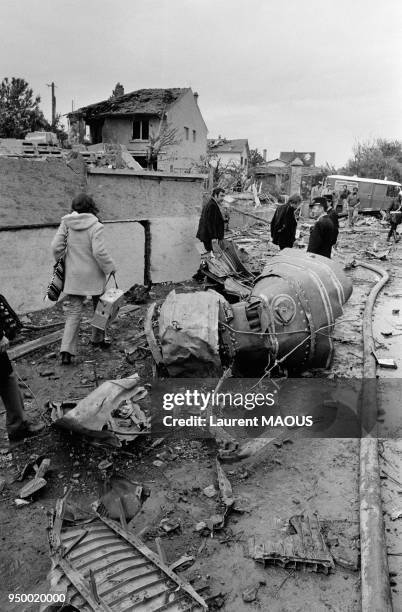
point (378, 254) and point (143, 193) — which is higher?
point (143, 193)

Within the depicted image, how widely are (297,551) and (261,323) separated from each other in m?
2.58

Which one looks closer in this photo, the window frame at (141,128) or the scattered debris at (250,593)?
the scattered debris at (250,593)

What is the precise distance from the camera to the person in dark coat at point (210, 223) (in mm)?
8945

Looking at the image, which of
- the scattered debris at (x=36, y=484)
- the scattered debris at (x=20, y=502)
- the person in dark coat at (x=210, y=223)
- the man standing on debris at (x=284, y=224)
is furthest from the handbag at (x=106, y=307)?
the man standing on debris at (x=284, y=224)

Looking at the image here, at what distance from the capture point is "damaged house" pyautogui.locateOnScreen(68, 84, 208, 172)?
36.3 m

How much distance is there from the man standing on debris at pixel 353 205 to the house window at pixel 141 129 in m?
16.1

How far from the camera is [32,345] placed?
5.87 m

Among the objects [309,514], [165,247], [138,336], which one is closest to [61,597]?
[309,514]

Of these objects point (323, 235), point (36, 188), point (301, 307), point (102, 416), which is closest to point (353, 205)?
point (323, 235)

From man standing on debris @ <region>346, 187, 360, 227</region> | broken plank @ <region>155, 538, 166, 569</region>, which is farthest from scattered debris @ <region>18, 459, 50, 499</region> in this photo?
man standing on debris @ <region>346, 187, 360, 227</region>

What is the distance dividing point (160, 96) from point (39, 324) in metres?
36.0

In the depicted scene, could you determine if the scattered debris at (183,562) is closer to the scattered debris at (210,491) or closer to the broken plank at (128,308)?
the scattered debris at (210,491)

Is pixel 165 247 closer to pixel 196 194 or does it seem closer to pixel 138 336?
pixel 196 194

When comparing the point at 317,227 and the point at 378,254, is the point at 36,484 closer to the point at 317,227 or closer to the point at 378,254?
the point at 317,227
